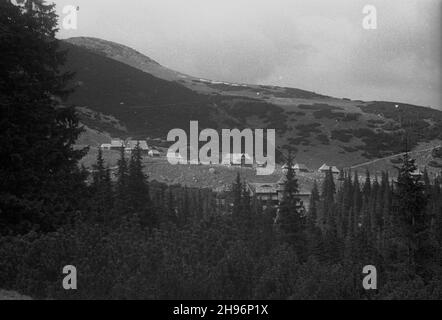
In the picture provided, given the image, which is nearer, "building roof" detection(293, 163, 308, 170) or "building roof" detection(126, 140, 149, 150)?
"building roof" detection(126, 140, 149, 150)

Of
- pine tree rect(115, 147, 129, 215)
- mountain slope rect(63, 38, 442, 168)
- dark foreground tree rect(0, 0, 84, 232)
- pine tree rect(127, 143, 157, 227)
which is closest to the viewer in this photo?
dark foreground tree rect(0, 0, 84, 232)

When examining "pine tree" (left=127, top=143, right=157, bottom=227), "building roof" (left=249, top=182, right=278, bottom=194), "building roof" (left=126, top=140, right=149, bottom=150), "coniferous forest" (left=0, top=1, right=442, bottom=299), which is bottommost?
"building roof" (left=249, top=182, right=278, bottom=194)

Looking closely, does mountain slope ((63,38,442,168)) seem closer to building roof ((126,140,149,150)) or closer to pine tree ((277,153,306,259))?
building roof ((126,140,149,150))

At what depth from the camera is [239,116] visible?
153m

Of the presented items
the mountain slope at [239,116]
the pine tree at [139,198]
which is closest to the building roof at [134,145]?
the mountain slope at [239,116]

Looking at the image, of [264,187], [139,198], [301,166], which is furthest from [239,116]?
[139,198]

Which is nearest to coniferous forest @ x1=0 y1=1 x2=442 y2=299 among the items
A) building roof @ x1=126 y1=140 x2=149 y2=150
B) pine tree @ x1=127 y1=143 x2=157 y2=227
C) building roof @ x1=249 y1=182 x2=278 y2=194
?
pine tree @ x1=127 y1=143 x2=157 y2=227

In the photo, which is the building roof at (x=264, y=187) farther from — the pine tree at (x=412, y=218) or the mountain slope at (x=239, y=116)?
the pine tree at (x=412, y=218)

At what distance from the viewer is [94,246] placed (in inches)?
418

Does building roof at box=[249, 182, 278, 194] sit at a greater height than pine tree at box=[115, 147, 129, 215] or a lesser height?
lesser

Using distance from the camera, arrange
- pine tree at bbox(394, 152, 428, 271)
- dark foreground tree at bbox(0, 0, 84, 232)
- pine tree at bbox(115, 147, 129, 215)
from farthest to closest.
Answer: pine tree at bbox(115, 147, 129, 215) < pine tree at bbox(394, 152, 428, 271) < dark foreground tree at bbox(0, 0, 84, 232)

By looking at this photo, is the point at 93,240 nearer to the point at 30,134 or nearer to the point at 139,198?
the point at 30,134

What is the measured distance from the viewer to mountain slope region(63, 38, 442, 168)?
427ft
